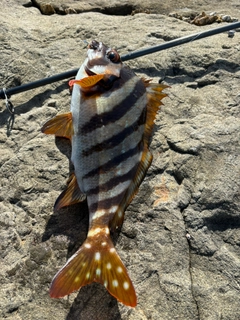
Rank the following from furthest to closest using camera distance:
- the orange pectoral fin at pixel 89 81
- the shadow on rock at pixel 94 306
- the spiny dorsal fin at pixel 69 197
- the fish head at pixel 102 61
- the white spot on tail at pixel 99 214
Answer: the fish head at pixel 102 61 < the orange pectoral fin at pixel 89 81 < the spiny dorsal fin at pixel 69 197 < the white spot on tail at pixel 99 214 < the shadow on rock at pixel 94 306

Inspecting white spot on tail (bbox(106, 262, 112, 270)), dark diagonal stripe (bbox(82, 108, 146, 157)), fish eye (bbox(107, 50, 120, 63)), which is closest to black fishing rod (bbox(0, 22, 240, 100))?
fish eye (bbox(107, 50, 120, 63))

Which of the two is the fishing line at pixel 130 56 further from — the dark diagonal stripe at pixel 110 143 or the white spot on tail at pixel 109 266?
the white spot on tail at pixel 109 266

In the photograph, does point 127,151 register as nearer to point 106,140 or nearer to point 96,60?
point 106,140

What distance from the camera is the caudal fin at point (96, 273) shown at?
237cm

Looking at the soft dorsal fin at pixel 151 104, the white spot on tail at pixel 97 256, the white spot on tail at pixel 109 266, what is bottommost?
the white spot on tail at pixel 109 266

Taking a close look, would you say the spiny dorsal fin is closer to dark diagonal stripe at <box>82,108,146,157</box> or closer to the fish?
the fish

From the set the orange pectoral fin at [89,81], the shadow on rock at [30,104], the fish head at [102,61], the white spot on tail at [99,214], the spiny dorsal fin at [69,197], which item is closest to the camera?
the white spot on tail at [99,214]

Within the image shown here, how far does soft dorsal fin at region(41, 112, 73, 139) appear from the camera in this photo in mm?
3291

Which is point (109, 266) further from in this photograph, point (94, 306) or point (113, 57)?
point (113, 57)

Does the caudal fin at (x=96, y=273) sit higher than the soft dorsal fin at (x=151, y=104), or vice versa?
the soft dorsal fin at (x=151, y=104)

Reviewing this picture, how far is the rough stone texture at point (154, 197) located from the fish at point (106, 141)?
7.7 inches

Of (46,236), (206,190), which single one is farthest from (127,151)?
(46,236)

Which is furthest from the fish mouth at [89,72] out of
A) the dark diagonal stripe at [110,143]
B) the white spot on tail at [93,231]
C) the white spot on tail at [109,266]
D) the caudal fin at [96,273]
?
the white spot on tail at [109,266]

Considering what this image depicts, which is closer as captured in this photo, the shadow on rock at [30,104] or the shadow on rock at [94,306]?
the shadow on rock at [94,306]
